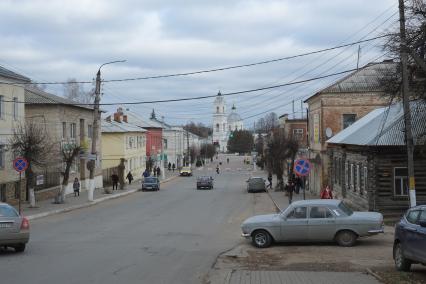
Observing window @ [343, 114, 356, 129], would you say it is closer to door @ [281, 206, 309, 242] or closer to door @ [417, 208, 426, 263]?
door @ [281, 206, 309, 242]

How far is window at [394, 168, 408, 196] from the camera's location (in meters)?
26.9

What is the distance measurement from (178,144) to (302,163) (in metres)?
115

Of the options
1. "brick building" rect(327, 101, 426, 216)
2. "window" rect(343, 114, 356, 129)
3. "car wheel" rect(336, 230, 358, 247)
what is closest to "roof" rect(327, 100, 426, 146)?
"brick building" rect(327, 101, 426, 216)

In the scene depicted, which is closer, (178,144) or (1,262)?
(1,262)

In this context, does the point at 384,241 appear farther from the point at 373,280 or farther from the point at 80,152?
the point at 80,152

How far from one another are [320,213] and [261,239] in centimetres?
192

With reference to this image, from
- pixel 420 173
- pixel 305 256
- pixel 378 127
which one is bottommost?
pixel 305 256

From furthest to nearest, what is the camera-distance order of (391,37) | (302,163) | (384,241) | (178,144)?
1. (178,144)
2. (302,163)
3. (391,37)
4. (384,241)

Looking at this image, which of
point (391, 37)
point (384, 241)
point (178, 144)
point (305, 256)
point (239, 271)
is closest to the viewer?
point (239, 271)

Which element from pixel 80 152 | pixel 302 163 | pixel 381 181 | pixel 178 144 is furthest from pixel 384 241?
pixel 178 144

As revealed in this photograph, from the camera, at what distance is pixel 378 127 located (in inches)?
1119

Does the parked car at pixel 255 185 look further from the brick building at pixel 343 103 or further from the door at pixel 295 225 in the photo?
the door at pixel 295 225

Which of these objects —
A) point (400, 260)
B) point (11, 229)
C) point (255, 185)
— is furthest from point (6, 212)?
point (255, 185)

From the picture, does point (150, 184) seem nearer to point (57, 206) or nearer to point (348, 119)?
point (57, 206)
